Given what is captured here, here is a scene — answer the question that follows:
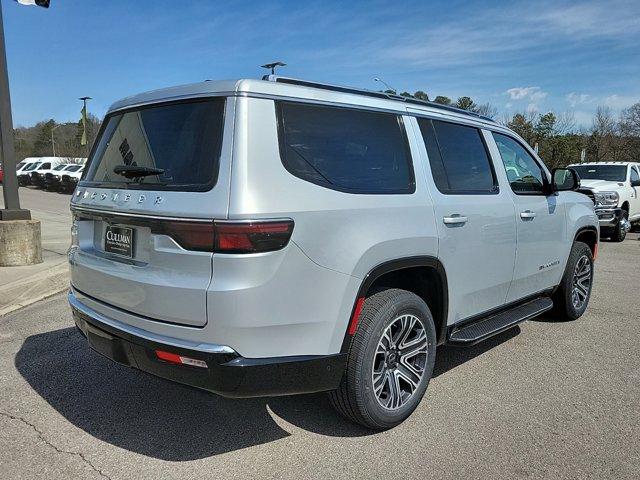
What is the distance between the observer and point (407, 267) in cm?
310

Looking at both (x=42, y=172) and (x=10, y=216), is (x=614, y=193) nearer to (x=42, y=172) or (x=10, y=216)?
(x=10, y=216)

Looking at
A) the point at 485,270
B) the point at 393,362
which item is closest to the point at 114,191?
the point at 393,362

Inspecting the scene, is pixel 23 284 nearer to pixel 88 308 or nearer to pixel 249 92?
pixel 88 308

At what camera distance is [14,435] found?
307cm

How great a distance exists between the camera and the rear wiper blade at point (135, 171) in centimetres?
275

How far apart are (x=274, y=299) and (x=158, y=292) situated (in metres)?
0.60

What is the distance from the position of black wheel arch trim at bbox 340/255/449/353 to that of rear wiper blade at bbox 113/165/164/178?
4.07 feet

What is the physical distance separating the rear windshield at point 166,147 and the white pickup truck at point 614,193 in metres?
11.8

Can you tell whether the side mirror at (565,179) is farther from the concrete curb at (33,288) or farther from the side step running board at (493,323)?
the concrete curb at (33,288)

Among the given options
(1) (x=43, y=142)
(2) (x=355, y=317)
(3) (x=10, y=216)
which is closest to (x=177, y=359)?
(2) (x=355, y=317)

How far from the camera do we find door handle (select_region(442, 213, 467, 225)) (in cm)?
340

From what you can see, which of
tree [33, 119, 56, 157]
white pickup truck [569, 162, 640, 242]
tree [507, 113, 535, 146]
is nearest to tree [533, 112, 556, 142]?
tree [507, 113, 535, 146]

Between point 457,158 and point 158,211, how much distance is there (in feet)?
7.19

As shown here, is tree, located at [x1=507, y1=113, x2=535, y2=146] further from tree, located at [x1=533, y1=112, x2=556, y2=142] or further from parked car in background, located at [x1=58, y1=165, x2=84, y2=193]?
parked car in background, located at [x1=58, y1=165, x2=84, y2=193]
